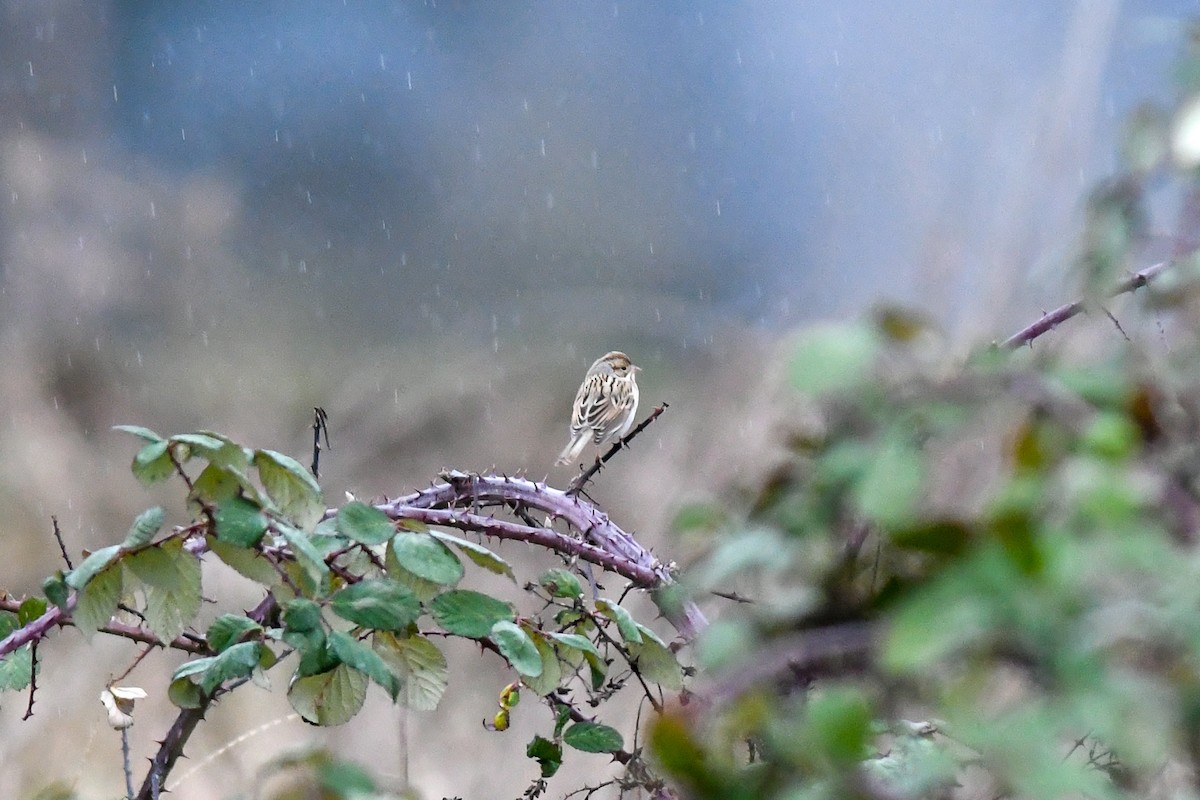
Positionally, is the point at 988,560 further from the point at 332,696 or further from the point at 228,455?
the point at 332,696

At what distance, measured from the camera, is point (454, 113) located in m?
10.3

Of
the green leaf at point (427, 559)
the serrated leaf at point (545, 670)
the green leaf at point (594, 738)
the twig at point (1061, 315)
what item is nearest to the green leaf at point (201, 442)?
the green leaf at point (427, 559)

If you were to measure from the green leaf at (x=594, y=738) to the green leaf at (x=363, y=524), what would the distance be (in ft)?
1.19

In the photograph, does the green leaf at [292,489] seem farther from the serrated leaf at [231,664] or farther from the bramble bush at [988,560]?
the bramble bush at [988,560]

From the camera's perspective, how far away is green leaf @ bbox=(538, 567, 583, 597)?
1.50 m

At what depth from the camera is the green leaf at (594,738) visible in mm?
1447

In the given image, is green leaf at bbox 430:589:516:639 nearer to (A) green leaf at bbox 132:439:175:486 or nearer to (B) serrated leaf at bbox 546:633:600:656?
(B) serrated leaf at bbox 546:633:600:656

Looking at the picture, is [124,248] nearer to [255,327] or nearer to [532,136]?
[255,327]

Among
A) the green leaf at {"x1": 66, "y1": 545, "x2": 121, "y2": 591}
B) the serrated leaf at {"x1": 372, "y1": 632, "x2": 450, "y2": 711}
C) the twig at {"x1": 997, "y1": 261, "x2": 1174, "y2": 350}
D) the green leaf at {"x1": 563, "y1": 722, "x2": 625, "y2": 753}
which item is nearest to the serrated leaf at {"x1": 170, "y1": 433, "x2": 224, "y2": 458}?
the green leaf at {"x1": 66, "y1": 545, "x2": 121, "y2": 591}

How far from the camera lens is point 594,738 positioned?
146 cm

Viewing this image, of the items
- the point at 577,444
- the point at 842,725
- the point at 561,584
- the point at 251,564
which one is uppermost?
the point at 577,444

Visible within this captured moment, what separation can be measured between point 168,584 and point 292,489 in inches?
5.7

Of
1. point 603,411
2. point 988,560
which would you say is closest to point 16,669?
point 988,560

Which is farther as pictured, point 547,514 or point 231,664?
point 547,514
